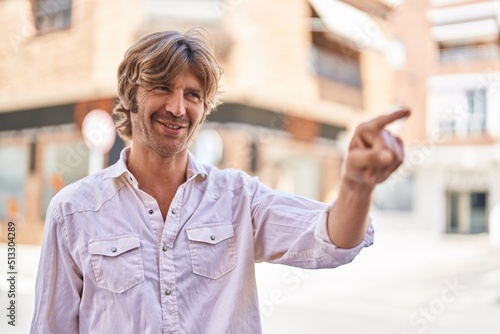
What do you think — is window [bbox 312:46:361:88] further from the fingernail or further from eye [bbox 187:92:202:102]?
the fingernail

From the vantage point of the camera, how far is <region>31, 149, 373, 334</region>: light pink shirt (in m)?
0.84

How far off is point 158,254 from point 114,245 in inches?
2.7

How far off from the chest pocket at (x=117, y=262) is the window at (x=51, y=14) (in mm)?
3101

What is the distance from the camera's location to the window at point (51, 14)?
3.57 m

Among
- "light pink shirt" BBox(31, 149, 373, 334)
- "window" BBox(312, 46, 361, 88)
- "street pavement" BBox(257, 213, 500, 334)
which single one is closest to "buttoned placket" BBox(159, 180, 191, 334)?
"light pink shirt" BBox(31, 149, 373, 334)

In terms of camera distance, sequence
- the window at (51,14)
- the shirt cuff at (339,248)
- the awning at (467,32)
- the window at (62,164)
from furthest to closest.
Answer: the awning at (467,32)
the window at (62,164)
the window at (51,14)
the shirt cuff at (339,248)

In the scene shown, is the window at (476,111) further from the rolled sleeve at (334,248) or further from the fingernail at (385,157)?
the fingernail at (385,157)

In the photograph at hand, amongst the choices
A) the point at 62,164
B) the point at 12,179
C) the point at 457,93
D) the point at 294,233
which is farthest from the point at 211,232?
the point at 457,93

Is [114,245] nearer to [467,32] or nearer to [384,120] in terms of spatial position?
[384,120]

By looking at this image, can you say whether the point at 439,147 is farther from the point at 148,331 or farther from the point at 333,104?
the point at 148,331

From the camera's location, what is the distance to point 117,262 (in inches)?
33.3

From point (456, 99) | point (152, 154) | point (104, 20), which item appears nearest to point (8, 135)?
point (104, 20)

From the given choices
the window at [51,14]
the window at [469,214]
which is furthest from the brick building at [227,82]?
the window at [469,214]

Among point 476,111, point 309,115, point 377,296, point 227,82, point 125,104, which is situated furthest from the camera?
point 476,111
